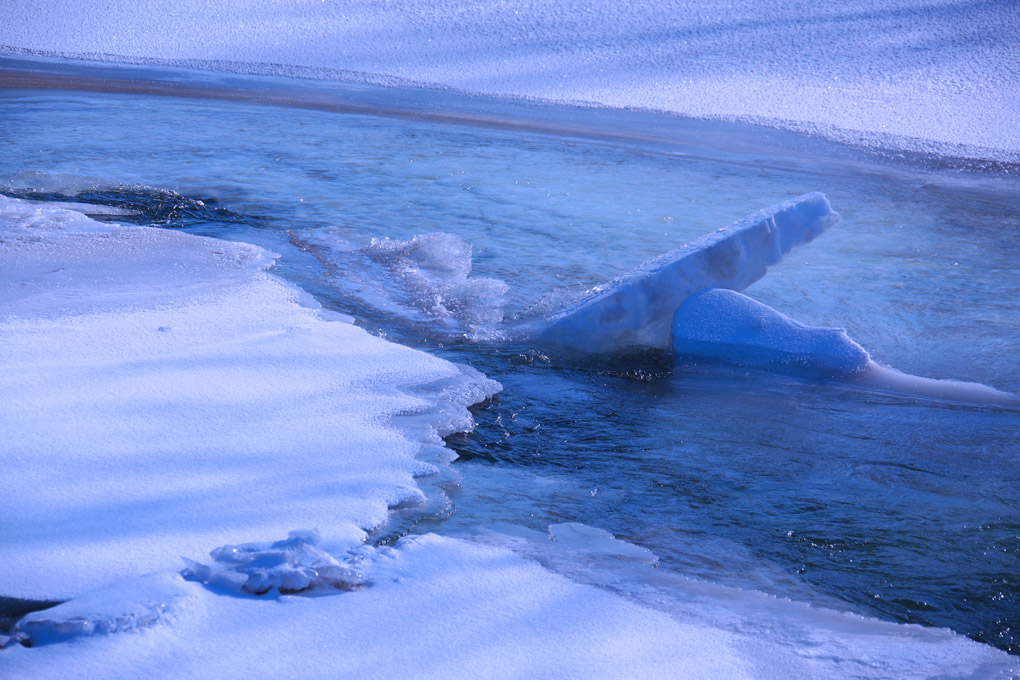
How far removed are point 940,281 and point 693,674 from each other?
2.81 m

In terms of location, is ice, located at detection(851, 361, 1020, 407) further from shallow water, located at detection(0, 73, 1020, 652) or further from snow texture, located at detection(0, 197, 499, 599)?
snow texture, located at detection(0, 197, 499, 599)

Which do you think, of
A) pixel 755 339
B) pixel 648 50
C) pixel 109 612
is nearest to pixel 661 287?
pixel 755 339

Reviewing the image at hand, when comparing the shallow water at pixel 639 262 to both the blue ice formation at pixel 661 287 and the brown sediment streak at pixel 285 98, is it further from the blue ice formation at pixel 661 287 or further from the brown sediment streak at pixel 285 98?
the brown sediment streak at pixel 285 98

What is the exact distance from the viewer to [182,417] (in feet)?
6.89

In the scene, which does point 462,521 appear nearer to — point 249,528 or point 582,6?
point 249,528

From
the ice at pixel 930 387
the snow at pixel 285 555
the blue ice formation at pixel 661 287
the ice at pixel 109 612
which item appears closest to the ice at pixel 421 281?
the blue ice formation at pixel 661 287

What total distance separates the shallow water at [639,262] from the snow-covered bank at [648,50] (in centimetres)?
146

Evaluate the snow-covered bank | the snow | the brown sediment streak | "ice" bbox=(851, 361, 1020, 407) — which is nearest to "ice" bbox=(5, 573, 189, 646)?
the snow

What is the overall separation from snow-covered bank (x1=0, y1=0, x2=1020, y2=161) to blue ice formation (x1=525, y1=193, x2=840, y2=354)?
12.3 ft

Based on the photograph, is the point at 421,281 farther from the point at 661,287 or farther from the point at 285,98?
the point at 285,98

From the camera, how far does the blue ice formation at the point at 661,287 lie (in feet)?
9.82

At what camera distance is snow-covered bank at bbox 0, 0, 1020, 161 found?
7.25m

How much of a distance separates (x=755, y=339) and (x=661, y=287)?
35 centimetres

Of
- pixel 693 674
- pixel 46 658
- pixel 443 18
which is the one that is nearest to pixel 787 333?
pixel 693 674
